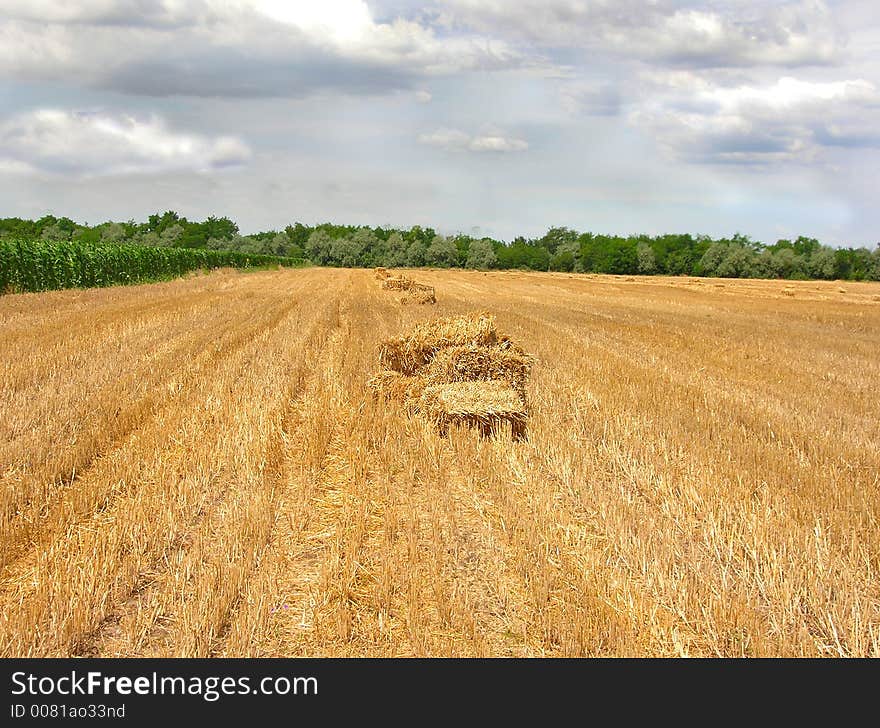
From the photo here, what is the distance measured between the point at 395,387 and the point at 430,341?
3.55 ft

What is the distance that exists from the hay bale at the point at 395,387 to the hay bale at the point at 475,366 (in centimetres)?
20

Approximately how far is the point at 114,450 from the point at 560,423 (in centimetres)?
504

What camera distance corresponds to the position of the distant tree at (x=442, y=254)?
5032 inches

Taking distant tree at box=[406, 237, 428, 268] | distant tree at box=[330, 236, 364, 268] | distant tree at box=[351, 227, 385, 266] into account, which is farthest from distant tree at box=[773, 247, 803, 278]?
distant tree at box=[330, 236, 364, 268]

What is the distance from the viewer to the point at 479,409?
7.57 m

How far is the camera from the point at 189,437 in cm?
714

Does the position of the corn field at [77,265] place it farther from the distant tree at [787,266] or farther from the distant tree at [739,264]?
the distant tree at [787,266]

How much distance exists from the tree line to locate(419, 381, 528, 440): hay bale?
90398 millimetres

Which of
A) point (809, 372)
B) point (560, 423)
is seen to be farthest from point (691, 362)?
point (560, 423)

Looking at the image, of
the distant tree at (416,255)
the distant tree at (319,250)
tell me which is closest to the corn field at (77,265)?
the distant tree at (416,255)

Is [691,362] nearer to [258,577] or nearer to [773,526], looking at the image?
[773,526]

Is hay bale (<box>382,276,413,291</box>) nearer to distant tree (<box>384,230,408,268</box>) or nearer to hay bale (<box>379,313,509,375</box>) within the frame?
hay bale (<box>379,313,509,375</box>)

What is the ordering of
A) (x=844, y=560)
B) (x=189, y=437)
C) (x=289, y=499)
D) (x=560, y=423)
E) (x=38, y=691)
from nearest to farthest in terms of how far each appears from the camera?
(x=38, y=691) < (x=844, y=560) < (x=289, y=499) < (x=189, y=437) < (x=560, y=423)

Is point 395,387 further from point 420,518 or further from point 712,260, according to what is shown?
point 712,260
